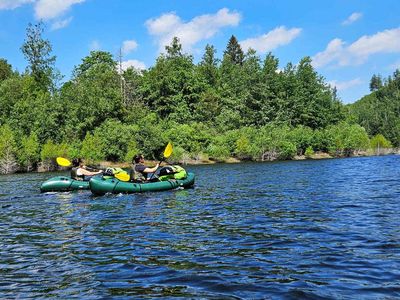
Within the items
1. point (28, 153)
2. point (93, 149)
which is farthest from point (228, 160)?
point (28, 153)

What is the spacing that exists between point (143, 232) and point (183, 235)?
1190 mm

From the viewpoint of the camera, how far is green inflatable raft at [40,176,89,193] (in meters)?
22.2

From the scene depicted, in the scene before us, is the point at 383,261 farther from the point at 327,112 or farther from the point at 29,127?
the point at 327,112

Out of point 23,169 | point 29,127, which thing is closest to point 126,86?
point 29,127

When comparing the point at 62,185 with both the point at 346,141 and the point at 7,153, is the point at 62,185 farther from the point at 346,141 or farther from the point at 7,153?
the point at 346,141

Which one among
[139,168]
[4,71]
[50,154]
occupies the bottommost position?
[139,168]

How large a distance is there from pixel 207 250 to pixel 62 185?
1511 centimetres

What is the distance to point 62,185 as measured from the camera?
73.1ft

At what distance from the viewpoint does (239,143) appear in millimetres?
64812

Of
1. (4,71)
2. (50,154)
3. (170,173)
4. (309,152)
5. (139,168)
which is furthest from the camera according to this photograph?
(4,71)

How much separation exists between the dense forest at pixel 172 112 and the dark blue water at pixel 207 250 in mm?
39737

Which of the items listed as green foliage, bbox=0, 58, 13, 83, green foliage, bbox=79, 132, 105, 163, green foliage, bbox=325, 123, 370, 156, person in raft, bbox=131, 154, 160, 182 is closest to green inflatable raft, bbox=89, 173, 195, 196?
person in raft, bbox=131, 154, 160, 182

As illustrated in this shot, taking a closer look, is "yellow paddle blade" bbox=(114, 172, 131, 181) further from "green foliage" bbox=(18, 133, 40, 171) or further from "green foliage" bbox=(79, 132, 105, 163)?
"green foliage" bbox=(79, 132, 105, 163)

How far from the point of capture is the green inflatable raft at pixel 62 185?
72.9 feet
